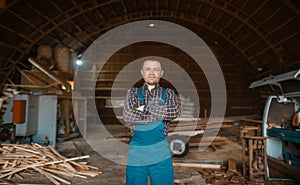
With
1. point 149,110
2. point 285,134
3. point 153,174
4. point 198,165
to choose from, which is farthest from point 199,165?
point 149,110

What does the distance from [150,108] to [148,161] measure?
1.34 ft

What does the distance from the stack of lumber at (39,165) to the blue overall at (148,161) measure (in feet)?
8.78

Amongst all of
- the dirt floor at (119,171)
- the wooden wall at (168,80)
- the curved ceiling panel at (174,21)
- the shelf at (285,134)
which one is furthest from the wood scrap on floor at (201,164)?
the wooden wall at (168,80)

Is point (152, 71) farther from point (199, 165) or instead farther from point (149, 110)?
point (199, 165)

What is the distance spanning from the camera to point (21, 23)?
734cm

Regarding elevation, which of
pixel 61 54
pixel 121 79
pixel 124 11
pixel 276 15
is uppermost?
pixel 124 11

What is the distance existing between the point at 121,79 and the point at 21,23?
5560 mm

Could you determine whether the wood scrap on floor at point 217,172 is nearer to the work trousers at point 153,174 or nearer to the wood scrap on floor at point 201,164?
the wood scrap on floor at point 201,164

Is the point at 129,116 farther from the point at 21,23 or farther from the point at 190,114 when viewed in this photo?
the point at 190,114

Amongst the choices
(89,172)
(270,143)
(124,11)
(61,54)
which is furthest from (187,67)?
(89,172)

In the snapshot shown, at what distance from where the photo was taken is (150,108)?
178cm

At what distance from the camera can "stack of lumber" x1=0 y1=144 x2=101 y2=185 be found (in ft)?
13.4

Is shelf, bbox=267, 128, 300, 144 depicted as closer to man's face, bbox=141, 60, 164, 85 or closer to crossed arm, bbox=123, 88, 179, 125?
crossed arm, bbox=123, 88, 179, 125

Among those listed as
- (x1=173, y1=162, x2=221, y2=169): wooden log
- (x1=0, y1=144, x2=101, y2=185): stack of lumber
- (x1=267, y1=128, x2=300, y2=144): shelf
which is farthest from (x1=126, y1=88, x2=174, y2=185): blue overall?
(x1=173, y1=162, x2=221, y2=169): wooden log
